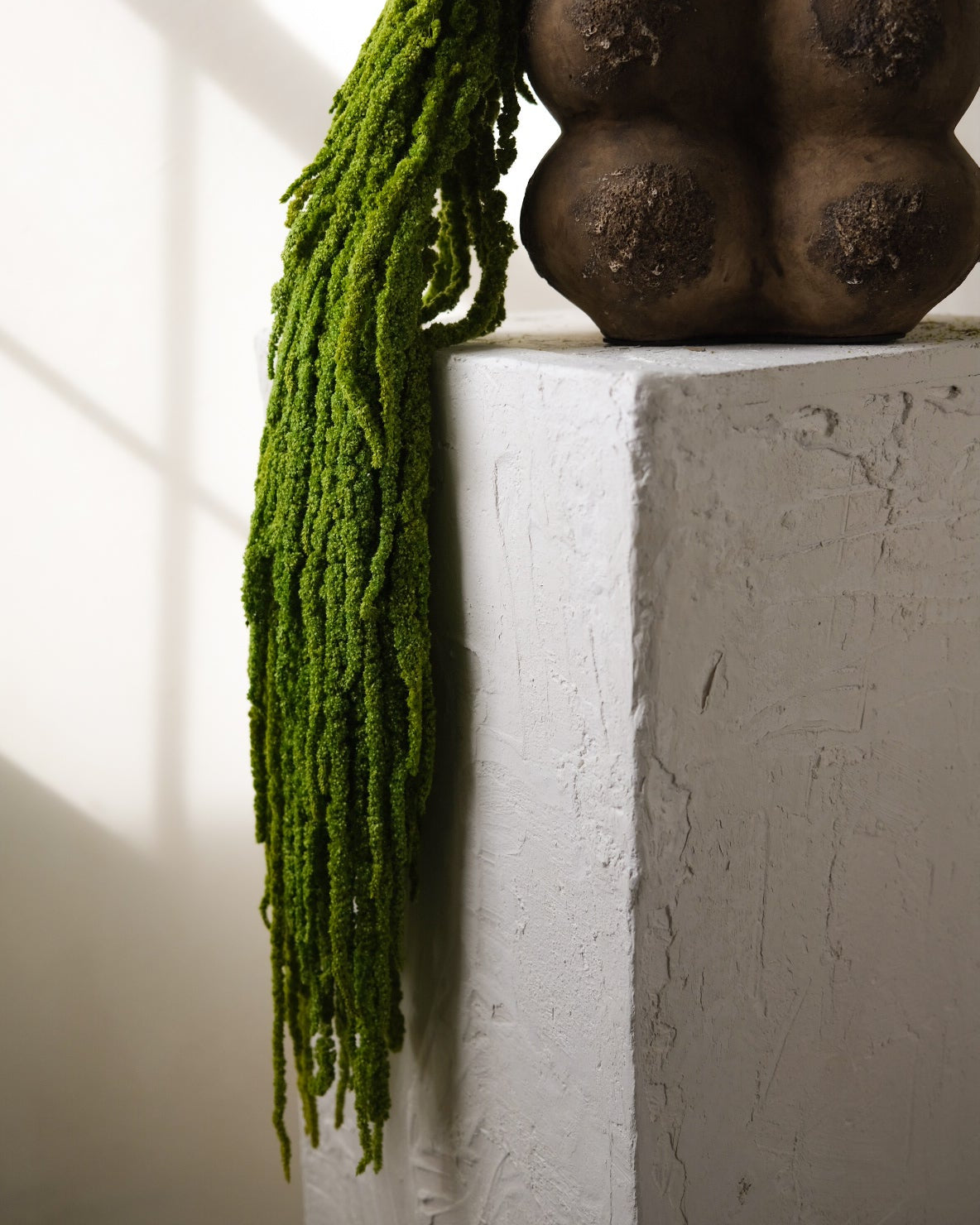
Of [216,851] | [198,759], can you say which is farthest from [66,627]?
[216,851]

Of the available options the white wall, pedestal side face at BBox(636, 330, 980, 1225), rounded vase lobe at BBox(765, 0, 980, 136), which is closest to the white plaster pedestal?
pedestal side face at BBox(636, 330, 980, 1225)

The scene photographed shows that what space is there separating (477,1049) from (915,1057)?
348 mm

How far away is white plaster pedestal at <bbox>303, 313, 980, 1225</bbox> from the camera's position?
0.75m

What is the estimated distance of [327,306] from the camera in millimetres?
892

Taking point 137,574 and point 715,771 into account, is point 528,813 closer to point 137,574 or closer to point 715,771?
point 715,771

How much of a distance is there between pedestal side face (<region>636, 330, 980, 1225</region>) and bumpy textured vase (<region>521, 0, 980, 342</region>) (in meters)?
0.09

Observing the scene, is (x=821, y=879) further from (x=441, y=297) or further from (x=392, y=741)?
(x=441, y=297)

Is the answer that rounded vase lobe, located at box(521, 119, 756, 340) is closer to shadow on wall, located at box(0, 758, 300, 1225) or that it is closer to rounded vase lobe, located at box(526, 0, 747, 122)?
rounded vase lobe, located at box(526, 0, 747, 122)

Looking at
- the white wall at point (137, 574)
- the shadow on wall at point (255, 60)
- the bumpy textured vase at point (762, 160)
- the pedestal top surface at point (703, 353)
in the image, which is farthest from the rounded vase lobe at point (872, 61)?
the shadow on wall at point (255, 60)

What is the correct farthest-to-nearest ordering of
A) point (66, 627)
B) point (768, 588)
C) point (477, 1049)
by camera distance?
point (66, 627) < point (477, 1049) < point (768, 588)

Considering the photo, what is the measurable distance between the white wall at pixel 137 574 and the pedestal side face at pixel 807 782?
906mm

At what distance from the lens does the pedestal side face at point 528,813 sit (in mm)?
771

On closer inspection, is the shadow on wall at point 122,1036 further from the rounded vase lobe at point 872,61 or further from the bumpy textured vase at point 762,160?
the rounded vase lobe at point 872,61

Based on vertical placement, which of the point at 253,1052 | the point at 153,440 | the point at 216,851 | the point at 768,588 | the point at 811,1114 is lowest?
the point at 253,1052
